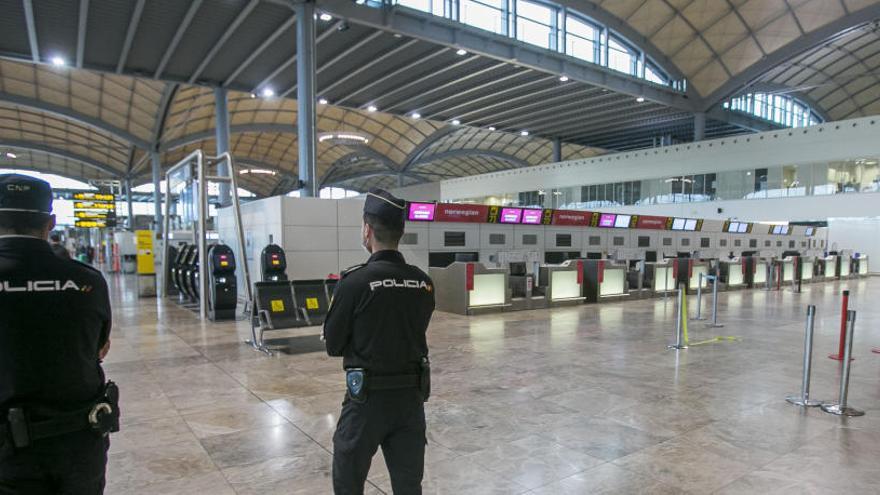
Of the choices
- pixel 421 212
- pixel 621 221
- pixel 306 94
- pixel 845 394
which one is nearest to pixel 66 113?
pixel 306 94

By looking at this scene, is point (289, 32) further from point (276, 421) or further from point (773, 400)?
point (773, 400)

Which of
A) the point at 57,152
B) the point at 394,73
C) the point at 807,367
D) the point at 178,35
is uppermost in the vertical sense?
the point at 394,73

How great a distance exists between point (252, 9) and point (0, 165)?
146 feet

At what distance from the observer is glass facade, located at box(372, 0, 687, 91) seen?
57.5ft

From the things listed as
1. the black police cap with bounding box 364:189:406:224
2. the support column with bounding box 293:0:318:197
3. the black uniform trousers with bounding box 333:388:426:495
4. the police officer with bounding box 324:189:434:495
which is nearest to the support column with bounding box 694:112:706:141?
the support column with bounding box 293:0:318:197

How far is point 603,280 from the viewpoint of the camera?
14.0 m

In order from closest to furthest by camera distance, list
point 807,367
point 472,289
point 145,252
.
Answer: point 807,367
point 472,289
point 145,252

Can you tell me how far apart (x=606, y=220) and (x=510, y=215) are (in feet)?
14.8

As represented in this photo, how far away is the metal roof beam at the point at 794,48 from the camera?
71.5 feet

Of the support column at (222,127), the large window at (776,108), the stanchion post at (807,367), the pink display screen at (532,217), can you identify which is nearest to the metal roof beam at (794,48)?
the large window at (776,108)

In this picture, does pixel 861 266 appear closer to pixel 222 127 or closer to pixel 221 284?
pixel 221 284

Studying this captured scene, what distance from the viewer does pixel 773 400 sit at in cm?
500

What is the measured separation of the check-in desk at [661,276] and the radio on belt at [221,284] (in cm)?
1242

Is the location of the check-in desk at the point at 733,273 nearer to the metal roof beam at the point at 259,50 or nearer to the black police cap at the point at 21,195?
the metal roof beam at the point at 259,50
